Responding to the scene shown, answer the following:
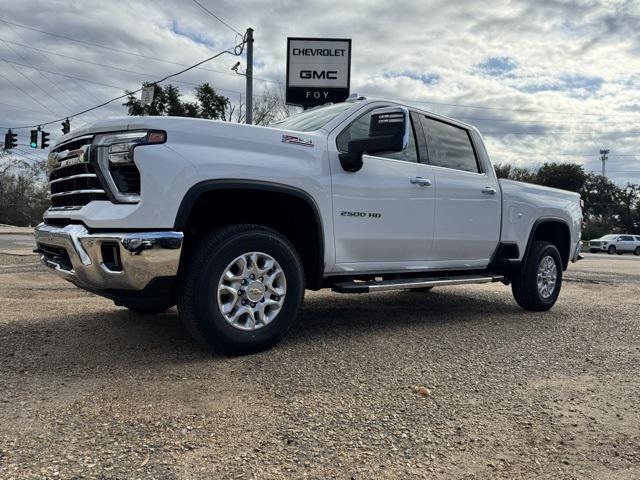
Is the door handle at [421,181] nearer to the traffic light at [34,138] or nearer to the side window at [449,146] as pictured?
the side window at [449,146]

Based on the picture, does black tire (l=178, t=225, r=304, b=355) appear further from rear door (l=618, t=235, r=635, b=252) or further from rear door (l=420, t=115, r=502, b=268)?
rear door (l=618, t=235, r=635, b=252)

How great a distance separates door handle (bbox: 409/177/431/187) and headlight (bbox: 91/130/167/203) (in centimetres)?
231

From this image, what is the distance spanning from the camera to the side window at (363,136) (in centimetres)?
443

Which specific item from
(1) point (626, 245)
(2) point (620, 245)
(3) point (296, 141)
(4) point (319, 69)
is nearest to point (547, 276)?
(3) point (296, 141)

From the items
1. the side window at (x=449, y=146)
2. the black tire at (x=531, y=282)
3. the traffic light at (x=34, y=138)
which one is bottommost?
the black tire at (x=531, y=282)

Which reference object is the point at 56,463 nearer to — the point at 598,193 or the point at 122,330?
the point at 122,330

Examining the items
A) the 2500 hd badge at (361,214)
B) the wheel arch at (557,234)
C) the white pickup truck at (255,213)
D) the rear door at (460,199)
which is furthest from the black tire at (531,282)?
the 2500 hd badge at (361,214)

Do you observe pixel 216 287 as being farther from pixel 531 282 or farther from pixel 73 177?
pixel 531 282

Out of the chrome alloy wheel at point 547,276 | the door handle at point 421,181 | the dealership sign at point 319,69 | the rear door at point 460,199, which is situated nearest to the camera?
the door handle at point 421,181

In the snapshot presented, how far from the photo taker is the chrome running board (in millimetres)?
4332

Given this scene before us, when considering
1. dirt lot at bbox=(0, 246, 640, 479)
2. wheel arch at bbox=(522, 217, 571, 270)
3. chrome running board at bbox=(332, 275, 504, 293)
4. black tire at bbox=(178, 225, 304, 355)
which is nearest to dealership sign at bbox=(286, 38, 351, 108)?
wheel arch at bbox=(522, 217, 571, 270)

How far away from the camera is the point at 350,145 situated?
425 centimetres

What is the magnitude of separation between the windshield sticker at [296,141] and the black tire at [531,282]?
3348 millimetres

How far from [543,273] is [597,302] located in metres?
1.65
